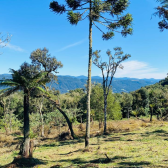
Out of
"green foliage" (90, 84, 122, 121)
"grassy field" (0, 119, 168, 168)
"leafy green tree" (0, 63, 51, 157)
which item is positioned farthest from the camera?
"green foliage" (90, 84, 122, 121)

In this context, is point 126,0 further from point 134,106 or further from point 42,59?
point 134,106

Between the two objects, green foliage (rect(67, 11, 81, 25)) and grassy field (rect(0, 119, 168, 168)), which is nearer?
grassy field (rect(0, 119, 168, 168))

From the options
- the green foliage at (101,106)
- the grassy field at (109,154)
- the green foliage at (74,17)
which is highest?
the green foliage at (74,17)

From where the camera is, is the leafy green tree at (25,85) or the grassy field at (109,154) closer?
the grassy field at (109,154)

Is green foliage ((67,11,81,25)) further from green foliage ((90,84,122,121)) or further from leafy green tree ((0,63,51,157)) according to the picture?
green foliage ((90,84,122,121))

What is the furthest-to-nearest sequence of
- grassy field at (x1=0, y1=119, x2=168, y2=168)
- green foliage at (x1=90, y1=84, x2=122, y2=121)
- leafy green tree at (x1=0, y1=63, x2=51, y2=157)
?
green foliage at (x1=90, y1=84, x2=122, y2=121)
leafy green tree at (x1=0, y1=63, x2=51, y2=157)
grassy field at (x1=0, y1=119, x2=168, y2=168)

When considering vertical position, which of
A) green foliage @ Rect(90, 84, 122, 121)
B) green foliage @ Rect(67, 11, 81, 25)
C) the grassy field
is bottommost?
the grassy field

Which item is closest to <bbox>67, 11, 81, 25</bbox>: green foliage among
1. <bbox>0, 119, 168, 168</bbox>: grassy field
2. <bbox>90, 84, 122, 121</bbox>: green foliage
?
<bbox>0, 119, 168, 168</bbox>: grassy field

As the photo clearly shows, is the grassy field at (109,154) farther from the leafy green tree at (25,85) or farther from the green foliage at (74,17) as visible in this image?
the green foliage at (74,17)

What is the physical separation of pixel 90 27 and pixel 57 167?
1002 cm

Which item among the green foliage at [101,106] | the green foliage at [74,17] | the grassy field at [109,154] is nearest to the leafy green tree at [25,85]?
the grassy field at [109,154]

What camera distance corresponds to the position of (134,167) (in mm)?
6605

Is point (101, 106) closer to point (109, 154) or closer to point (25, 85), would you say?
point (109, 154)

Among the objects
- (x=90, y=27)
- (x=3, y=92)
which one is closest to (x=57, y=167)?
(x=3, y=92)
